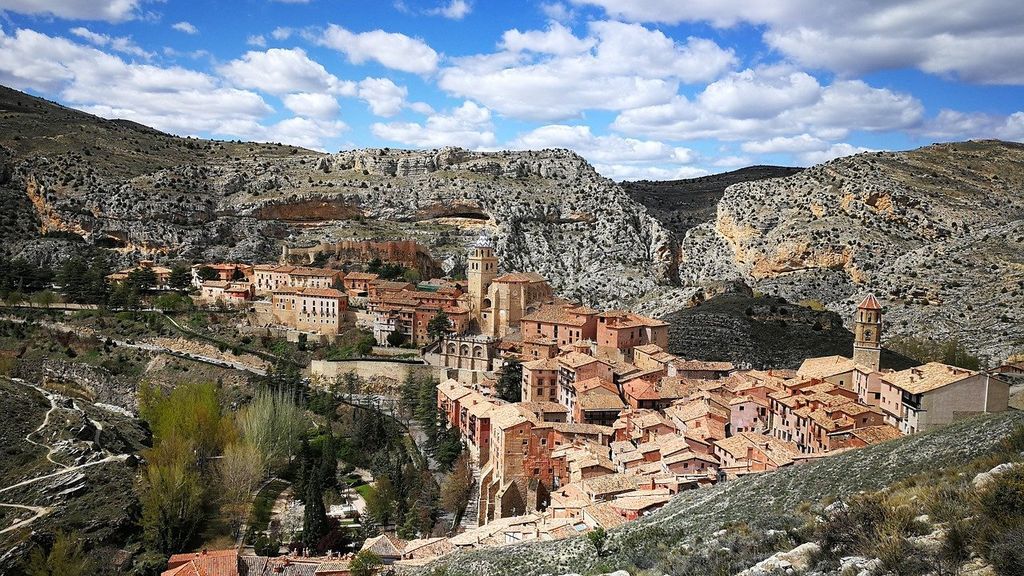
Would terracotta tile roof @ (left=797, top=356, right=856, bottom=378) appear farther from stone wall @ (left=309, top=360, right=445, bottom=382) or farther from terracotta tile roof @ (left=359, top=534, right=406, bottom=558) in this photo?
stone wall @ (left=309, top=360, right=445, bottom=382)

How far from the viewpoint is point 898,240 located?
183ft

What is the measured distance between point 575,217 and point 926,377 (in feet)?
188

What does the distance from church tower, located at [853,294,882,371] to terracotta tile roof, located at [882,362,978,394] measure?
3633 millimetres

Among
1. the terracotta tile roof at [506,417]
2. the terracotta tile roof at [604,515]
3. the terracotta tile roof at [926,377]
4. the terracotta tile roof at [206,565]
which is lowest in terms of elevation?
the terracotta tile roof at [206,565]

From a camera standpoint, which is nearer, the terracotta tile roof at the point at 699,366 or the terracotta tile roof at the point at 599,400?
the terracotta tile roof at the point at 599,400

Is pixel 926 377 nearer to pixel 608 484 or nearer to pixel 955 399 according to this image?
pixel 955 399

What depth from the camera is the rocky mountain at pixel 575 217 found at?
50062 millimetres

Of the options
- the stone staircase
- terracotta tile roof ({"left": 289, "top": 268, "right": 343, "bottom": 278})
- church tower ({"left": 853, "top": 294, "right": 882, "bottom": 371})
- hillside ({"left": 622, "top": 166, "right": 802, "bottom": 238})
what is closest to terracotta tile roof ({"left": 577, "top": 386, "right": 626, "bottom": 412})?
the stone staircase

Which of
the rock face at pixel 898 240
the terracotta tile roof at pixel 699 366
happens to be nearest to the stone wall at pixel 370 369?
the terracotta tile roof at pixel 699 366

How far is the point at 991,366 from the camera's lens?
118 ft

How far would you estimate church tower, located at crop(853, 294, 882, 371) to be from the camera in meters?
31.7

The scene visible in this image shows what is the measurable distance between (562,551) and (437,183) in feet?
226

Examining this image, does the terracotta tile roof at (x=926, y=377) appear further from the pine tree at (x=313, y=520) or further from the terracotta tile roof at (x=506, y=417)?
the pine tree at (x=313, y=520)

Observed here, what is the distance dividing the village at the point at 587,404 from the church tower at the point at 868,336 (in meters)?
0.06
